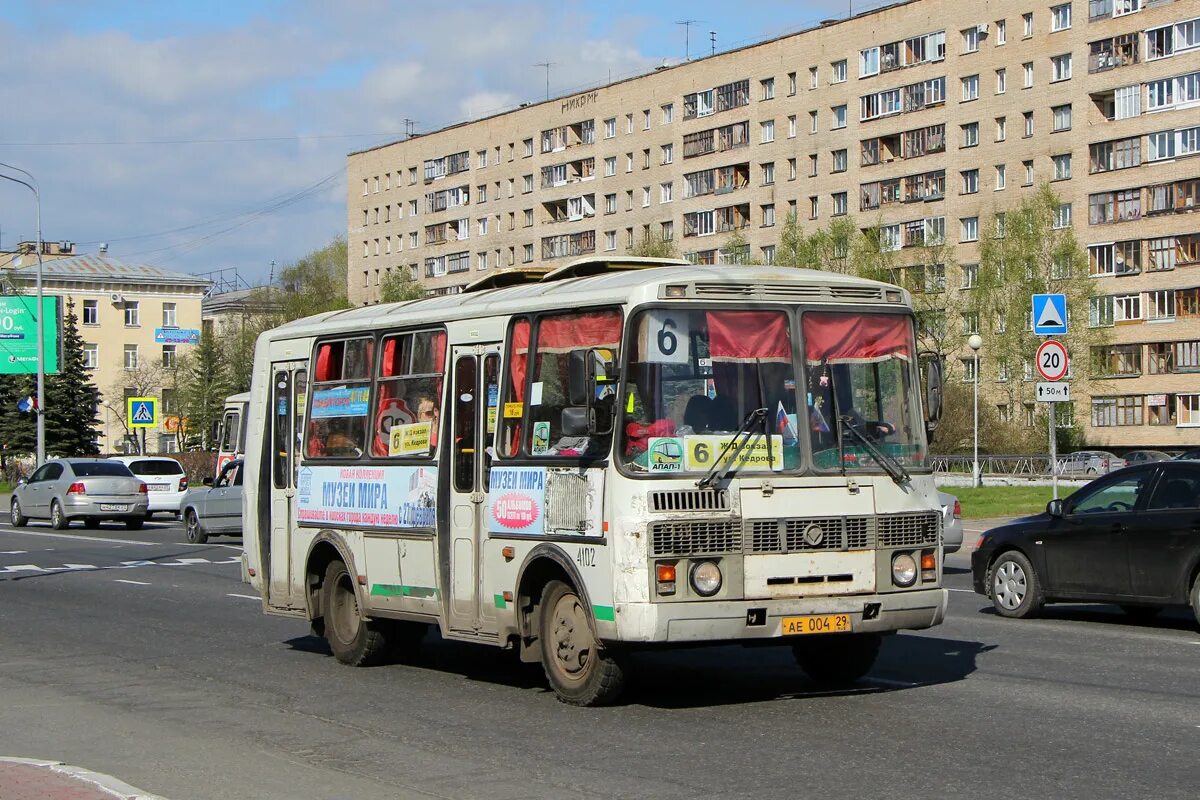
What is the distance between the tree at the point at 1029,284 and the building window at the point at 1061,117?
12.2ft

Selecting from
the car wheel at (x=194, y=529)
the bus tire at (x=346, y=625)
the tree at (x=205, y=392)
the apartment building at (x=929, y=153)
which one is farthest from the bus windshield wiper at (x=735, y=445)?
the tree at (x=205, y=392)

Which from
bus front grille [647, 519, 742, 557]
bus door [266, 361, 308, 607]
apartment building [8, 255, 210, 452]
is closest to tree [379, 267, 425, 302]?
apartment building [8, 255, 210, 452]

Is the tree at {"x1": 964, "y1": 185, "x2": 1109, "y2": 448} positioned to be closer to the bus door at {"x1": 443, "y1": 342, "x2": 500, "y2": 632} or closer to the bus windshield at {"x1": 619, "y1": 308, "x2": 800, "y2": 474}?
the bus door at {"x1": 443, "y1": 342, "x2": 500, "y2": 632}

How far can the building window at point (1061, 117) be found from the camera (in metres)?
81.6

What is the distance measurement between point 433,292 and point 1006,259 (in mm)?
58321

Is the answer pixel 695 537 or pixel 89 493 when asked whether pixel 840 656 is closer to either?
pixel 695 537

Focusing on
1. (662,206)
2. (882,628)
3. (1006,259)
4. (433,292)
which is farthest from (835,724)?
(433,292)

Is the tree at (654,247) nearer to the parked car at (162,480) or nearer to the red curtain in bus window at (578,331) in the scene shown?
the parked car at (162,480)

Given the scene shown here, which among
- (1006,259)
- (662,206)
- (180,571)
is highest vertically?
(662,206)

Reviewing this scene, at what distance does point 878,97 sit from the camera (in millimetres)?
90938

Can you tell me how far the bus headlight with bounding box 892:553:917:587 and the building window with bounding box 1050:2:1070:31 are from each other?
7585cm

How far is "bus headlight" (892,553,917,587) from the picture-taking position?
35.2 feet

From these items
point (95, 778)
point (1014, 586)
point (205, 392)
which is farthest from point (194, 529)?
point (205, 392)

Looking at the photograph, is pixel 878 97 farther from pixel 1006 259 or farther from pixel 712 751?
pixel 712 751
